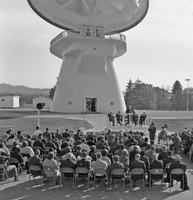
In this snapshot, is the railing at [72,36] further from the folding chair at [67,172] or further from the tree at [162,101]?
the tree at [162,101]

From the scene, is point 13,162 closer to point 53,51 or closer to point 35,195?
point 35,195

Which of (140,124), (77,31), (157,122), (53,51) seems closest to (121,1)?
(77,31)

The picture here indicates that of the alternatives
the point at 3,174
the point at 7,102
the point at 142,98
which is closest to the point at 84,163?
the point at 3,174

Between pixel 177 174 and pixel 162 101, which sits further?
pixel 162 101

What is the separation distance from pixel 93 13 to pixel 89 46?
18.6 ft

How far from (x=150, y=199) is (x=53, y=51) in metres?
46.0

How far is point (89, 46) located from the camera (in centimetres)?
4862

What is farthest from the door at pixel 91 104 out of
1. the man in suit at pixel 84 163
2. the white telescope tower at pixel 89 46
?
the man in suit at pixel 84 163

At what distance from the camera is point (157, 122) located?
41250 millimetres

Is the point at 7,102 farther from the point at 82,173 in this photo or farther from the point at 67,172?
the point at 82,173

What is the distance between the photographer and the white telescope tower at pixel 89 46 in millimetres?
49312

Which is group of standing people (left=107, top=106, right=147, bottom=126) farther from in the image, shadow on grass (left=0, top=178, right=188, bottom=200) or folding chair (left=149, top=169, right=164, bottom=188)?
shadow on grass (left=0, top=178, right=188, bottom=200)

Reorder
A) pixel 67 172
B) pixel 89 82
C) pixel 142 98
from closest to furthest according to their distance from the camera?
pixel 67 172 → pixel 89 82 → pixel 142 98

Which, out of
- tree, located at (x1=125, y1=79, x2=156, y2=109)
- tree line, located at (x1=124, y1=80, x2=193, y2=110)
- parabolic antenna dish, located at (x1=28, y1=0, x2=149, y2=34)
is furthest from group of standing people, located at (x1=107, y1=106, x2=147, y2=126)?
tree, located at (x1=125, y1=79, x2=156, y2=109)
